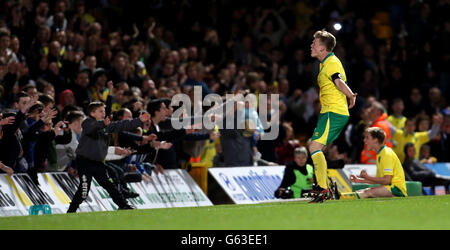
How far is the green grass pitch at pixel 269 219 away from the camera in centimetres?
826

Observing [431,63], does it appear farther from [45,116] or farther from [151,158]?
[45,116]

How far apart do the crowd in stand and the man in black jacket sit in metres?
0.62

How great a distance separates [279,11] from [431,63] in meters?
4.85

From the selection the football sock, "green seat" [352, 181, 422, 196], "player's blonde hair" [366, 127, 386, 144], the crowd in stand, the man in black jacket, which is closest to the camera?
the man in black jacket

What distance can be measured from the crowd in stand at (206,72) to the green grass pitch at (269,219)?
3664 millimetres

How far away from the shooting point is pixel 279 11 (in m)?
25.0

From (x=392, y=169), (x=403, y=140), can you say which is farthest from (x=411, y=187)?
(x=403, y=140)

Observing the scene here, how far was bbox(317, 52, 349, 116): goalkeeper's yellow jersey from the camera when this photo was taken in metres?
12.1

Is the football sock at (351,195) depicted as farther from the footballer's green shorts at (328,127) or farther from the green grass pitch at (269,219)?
the green grass pitch at (269,219)

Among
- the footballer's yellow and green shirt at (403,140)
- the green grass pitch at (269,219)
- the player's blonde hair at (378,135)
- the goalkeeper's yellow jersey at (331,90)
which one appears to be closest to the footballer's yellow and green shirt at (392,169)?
the player's blonde hair at (378,135)

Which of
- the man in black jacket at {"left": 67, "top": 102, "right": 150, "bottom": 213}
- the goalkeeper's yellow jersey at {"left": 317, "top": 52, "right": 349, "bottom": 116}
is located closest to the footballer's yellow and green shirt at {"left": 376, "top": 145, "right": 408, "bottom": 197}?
the goalkeeper's yellow jersey at {"left": 317, "top": 52, "right": 349, "bottom": 116}

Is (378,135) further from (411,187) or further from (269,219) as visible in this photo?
(269,219)

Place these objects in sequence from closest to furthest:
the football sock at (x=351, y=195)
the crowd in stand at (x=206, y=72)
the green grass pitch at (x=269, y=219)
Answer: the green grass pitch at (x=269, y=219) → the football sock at (x=351, y=195) → the crowd in stand at (x=206, y=72)

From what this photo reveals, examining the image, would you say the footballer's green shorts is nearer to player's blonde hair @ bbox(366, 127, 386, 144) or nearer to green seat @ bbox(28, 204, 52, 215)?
player's blonde hair @ bbox(366, 127, 386, 144)
